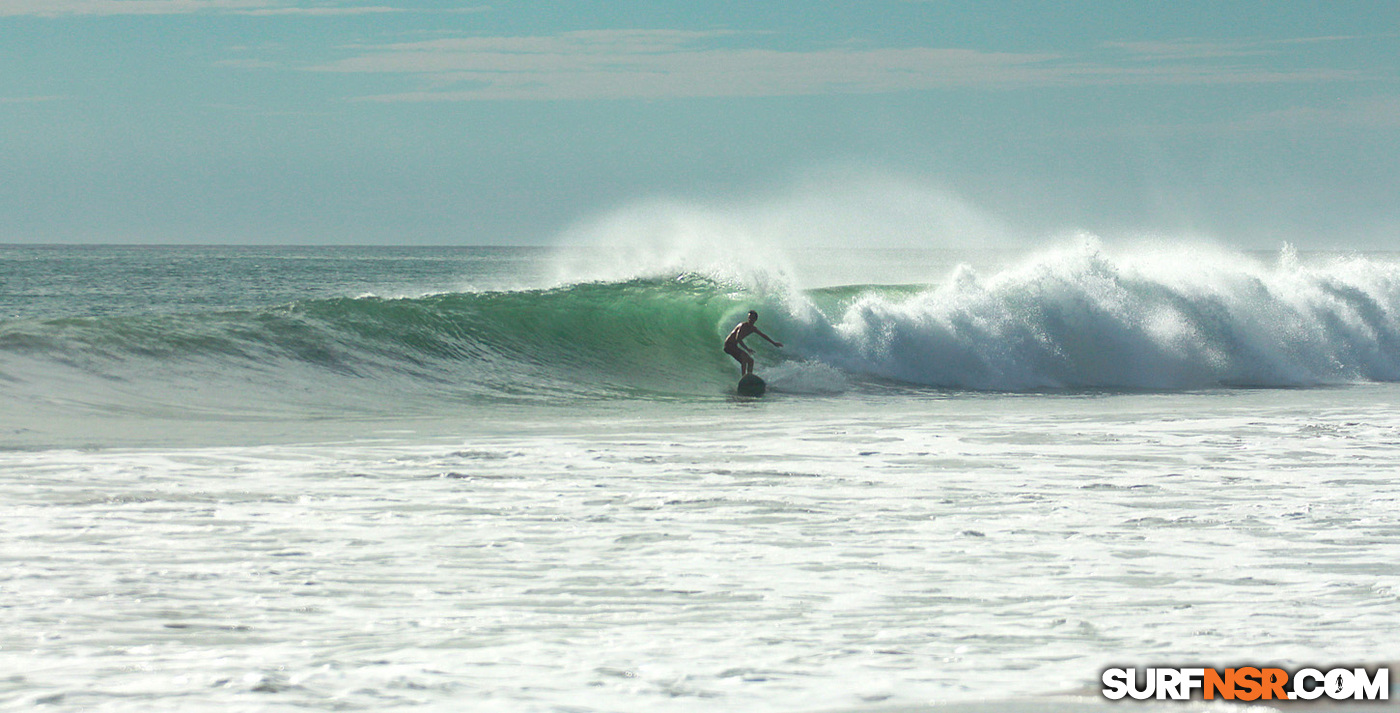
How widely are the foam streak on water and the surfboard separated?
590cm

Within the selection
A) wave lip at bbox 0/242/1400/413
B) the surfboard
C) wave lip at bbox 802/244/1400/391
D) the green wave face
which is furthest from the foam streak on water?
wave lip at bbox 802/244/1400/391

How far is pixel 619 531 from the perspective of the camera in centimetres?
600

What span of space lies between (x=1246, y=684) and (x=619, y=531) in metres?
3.09

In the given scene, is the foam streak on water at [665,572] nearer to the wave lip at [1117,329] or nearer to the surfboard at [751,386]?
the surfboard at [751,386]

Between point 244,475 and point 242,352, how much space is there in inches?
267

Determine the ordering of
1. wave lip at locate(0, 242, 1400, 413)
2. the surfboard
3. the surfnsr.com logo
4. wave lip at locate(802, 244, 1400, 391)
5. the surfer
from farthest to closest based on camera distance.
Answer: wave lip at locate(802, 244, 1400, 391) → the surfer → the surfboard → wave lip at locate(0, 242, 1400, 413) → the surfnsr.com logo

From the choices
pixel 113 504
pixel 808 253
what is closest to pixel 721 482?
pixel 113 504

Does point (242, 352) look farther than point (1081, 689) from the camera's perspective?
Yes

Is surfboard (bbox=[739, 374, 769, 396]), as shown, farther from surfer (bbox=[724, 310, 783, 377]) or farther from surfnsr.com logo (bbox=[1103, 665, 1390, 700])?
surfnsr.com logo (bbox=[1103, 665, 1390, 700])

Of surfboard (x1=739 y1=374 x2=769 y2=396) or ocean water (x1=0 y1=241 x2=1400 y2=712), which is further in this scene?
surfboard (x1=739 y1=374 x2=769 y2=396)

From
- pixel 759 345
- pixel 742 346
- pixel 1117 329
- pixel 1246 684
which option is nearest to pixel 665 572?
pixel 1246 684

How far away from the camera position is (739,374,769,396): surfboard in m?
15.1

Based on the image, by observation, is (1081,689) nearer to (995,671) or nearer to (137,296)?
(995,671)

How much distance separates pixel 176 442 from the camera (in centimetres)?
883
